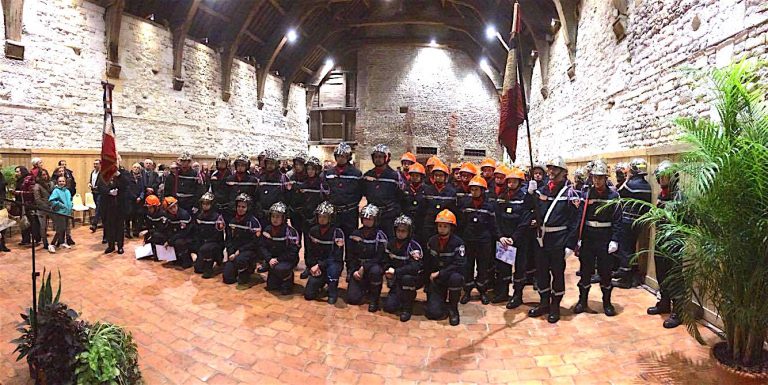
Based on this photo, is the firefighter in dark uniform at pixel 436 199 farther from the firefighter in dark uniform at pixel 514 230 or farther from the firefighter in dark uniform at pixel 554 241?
the firefighter in dark uniform at pixel 554 241

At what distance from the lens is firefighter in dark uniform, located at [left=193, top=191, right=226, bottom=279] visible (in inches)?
223

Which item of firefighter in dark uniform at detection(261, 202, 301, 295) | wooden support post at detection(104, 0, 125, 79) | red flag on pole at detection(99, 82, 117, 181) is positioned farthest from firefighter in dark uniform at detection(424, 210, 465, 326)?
wooden support post at detection(104, 0, 125, 79)

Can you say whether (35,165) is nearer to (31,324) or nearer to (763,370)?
(31,324)

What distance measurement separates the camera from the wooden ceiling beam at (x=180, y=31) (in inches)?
471

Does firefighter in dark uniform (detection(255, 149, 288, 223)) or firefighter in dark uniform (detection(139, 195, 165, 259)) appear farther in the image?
firefighter in dark uniform (detection(139, 195, 165, 259))

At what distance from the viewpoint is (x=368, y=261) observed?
470 centimetres

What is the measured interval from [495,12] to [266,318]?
1392 cm

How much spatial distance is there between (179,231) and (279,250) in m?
2.14

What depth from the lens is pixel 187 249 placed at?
19.5 ft

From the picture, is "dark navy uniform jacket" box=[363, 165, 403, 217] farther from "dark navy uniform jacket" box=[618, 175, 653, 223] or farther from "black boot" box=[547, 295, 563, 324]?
"dark navy uniform jacket" box=[618, 175, 653, 223]

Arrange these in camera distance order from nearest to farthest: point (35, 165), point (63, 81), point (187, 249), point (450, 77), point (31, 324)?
point (31, 324)
point (187, 249)
point (35, 165)
point (63, 81)
point (450, 77)

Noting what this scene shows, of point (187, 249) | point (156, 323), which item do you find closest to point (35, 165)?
point (187, 249)

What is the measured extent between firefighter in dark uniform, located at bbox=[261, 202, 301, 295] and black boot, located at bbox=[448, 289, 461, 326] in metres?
2.04

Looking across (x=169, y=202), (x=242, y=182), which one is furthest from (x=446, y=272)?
(x=169, y=202)
